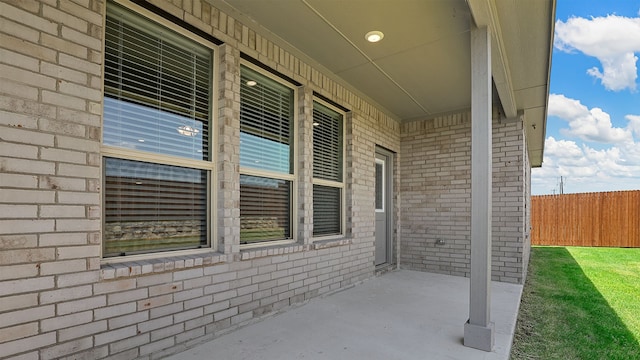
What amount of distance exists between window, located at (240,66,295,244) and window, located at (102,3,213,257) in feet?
1.51

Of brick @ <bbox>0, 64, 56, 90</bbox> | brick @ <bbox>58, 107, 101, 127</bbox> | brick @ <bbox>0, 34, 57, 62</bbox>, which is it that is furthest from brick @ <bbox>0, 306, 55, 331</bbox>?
brick @ <bbox>0, 34, 57, 62</bbox>

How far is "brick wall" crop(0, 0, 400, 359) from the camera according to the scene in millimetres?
1715

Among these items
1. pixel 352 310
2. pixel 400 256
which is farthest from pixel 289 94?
pixel 400 256

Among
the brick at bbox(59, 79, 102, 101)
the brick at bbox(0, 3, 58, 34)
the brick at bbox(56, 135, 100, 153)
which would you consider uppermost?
the brick at bbox(0, 3, 58, 34)

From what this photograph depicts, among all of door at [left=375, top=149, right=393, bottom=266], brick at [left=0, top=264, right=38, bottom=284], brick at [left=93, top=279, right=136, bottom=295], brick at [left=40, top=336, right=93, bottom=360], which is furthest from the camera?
door at [left=375, top=149, right=393, bottom=266]

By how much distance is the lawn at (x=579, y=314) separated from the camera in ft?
9.00

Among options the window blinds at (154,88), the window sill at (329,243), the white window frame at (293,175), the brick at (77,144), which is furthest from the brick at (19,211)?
the window sill at (329,243)

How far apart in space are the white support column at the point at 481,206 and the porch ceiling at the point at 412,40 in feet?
1.31

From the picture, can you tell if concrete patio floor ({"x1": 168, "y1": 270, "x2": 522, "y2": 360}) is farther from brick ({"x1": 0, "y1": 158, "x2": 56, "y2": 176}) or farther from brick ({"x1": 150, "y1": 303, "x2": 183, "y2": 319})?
brick ({"x1": 0, "y1": 158, "x2": 56, "y2": 176})

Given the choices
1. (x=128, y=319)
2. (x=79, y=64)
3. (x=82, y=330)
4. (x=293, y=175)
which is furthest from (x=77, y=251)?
(x=293, y=175)

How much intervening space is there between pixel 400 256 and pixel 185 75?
15.8 ft

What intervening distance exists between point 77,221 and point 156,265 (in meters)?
0.58

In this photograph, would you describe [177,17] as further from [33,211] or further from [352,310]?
[352,310]

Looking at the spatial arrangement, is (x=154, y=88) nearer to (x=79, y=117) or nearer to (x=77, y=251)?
(x=79, y=117)
